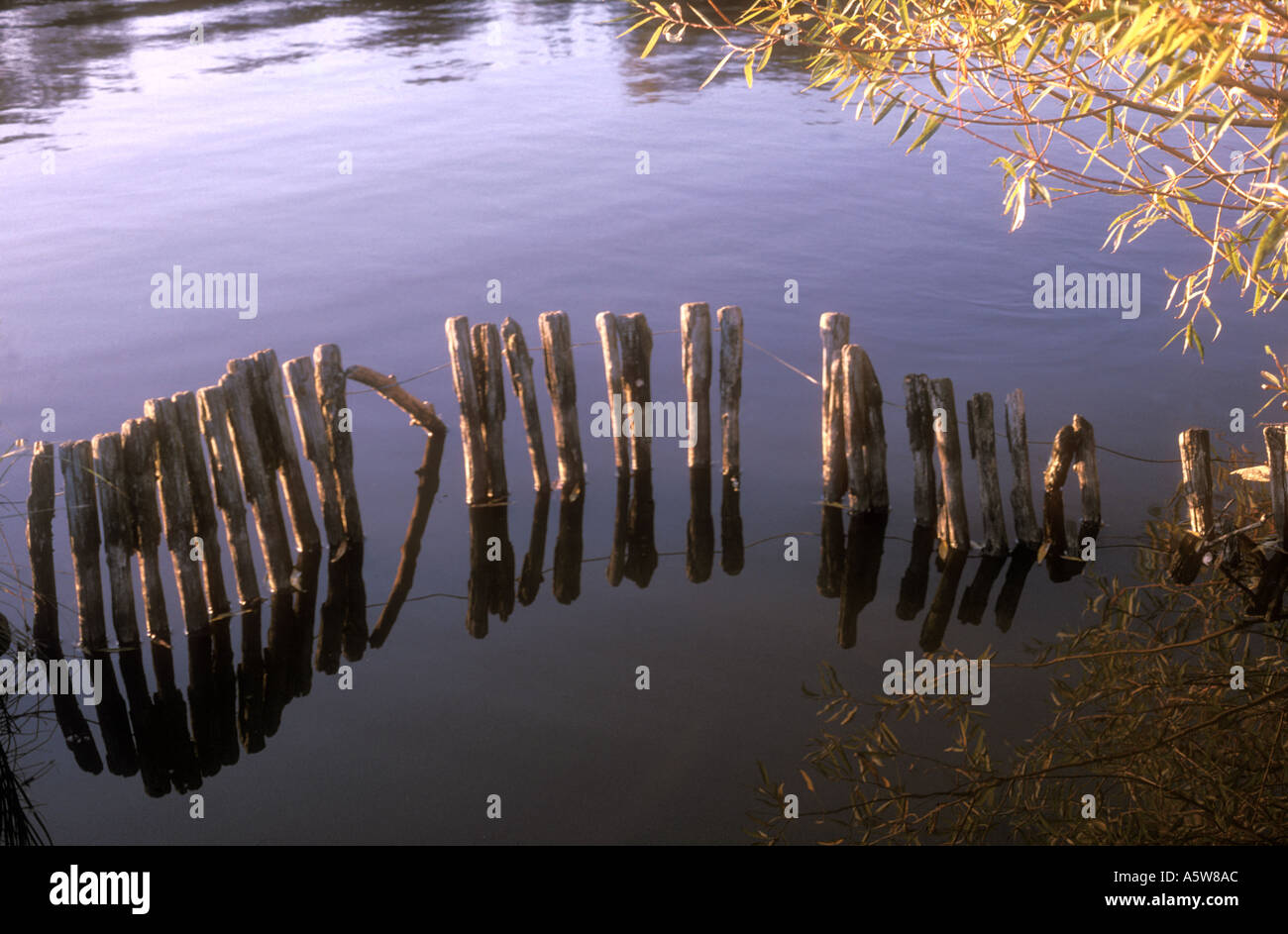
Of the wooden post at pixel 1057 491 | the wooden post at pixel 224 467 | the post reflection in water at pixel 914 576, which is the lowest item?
the post reflection in water at pixel 914 576

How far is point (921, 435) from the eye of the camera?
9125mm

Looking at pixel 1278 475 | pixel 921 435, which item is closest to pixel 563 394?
pixel 921 435

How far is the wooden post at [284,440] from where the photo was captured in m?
8.47

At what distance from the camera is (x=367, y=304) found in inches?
631

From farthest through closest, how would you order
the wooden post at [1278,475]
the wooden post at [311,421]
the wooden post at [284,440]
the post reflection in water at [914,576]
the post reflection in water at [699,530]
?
the post reflection in water at [699,530] < the post reflection in water at [914,576] < the wooden post at [311,421] < the wooden post at [1278,475] < the wooden post at [284,440]

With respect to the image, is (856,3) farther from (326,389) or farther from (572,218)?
(572,218)

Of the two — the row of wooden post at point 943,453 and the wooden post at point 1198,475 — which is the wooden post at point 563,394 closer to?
the row of wooden post at point 943,453

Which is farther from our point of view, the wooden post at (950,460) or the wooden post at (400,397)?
the wooden post at (400,397)

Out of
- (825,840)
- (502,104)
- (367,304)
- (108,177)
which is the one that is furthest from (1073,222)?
(108,177)

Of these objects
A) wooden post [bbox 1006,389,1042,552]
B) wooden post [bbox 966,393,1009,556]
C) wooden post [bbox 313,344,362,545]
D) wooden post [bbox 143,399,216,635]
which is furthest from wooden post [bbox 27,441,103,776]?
wooden post [bbox 1006,389,1042,552]

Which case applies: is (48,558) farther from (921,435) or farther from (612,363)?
(921,435)

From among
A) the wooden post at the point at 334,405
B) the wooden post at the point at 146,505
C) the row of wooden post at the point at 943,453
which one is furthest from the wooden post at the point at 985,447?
the wooden post at the point at 146,505

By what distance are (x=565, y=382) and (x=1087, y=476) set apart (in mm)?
4249

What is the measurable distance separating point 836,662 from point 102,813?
488 centimetres
